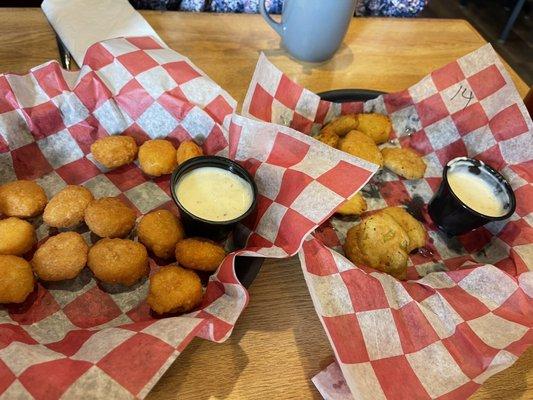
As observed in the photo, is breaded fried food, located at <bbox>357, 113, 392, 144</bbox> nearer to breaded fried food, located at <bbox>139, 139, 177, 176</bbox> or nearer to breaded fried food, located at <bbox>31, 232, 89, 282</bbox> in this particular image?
breaded fried food, located at <bbox>139, 139, 177, 176</bbox>

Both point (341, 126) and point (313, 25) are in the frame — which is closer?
point (341, 126)

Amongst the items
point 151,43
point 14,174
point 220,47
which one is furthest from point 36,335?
point 220,47

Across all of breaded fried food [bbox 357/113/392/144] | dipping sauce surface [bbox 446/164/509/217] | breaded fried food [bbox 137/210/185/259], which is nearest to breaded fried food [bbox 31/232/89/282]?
breaded fried food [bbox 137/210/185/259]

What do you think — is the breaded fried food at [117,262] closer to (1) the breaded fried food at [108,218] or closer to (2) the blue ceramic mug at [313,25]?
(1) the breaded fried food at [108,218]

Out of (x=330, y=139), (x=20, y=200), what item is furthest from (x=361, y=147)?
(x=20, y=200)

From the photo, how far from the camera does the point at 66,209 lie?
3.91 ft

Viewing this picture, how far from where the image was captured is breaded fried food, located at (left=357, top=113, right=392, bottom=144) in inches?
60.6

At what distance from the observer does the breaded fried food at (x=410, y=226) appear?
4.31ft

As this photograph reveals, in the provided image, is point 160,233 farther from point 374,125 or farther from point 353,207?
point 374,125

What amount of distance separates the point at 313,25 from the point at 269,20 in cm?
17

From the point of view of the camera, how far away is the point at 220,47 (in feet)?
5.99

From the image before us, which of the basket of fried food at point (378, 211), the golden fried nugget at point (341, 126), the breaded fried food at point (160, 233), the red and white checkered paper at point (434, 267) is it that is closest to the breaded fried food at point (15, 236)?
the breaded fried food at point (160, 233)

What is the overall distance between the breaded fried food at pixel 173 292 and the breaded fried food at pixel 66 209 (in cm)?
29

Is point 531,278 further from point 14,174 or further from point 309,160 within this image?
point 14,174
